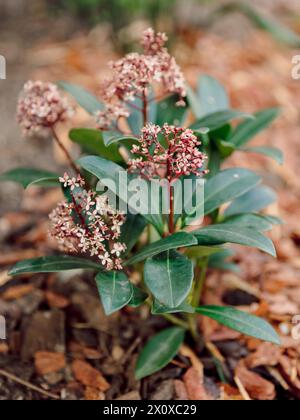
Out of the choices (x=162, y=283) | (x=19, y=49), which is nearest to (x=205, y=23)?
(x=19, y=49)

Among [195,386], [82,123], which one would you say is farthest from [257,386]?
[82,123]

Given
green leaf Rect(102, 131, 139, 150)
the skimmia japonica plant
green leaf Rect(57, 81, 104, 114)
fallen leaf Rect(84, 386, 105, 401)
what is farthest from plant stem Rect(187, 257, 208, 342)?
green leaf Rect(57, 81, 104, 114)

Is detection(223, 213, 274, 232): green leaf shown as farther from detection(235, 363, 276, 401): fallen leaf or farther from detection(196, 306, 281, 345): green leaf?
detection(235, 363, 276, 401): fallen leaf

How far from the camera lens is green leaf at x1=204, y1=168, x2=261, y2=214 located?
155 centimetres

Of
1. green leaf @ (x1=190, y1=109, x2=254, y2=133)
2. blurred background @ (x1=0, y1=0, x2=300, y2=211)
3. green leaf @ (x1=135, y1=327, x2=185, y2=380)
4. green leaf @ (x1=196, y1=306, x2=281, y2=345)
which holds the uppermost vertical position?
blurred background @ (x1=0, y1=0, x2=300, y2=211)

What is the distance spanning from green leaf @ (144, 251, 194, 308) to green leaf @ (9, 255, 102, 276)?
0.19m

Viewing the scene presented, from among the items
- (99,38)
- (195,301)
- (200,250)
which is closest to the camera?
(200,250)

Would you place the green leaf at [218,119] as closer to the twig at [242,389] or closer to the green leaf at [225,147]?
the green leaf at [225,147]

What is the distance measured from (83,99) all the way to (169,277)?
28.2 inches

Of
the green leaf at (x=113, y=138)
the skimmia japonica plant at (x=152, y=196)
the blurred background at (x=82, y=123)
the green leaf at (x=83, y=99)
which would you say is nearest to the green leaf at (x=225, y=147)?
the skimmia japonica plant at (x=152, y=196)

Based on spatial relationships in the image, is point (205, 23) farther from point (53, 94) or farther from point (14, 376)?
point (14, 376)

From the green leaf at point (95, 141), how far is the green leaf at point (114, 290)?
376 mm

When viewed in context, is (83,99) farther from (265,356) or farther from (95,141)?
(265,356)

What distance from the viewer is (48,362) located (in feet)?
5.62
